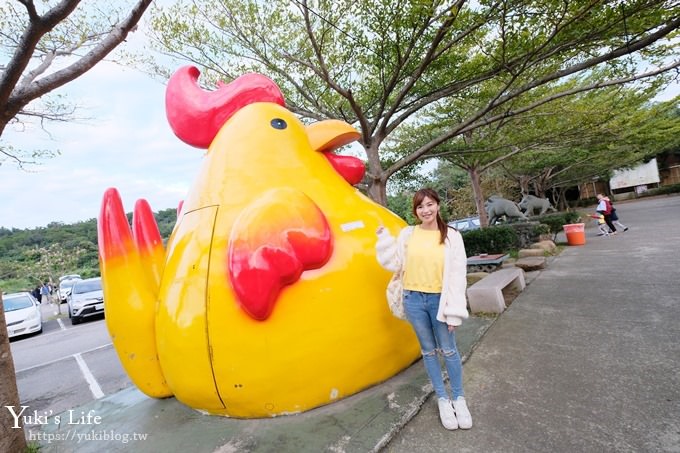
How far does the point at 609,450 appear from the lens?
76.7 inches

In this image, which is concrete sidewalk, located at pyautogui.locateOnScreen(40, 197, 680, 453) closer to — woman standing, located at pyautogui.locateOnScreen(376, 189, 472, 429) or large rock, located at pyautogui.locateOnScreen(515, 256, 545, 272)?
woman standing, located at pyautogui.locateOnScreen(376, 189, 472, 429)

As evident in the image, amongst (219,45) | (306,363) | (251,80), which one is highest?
(219,45)

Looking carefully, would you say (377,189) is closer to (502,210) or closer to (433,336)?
(433,336)

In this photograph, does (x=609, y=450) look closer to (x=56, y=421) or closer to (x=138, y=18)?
(x=138, y=18)

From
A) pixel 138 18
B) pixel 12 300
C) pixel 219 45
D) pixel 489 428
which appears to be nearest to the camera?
pixel 489 428

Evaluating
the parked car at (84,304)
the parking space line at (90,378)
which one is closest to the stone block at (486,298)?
the parking space line at (90,378)

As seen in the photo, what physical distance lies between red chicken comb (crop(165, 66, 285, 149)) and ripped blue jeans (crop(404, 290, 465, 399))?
7.72ft

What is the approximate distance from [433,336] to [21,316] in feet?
43.3

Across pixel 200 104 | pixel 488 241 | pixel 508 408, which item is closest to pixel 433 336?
pixel 508 408

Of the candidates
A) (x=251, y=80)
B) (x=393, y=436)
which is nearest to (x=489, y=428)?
(x=393, y=436)

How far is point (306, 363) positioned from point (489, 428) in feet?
4.19

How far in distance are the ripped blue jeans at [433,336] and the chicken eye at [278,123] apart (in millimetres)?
1859

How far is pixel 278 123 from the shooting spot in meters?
3.19

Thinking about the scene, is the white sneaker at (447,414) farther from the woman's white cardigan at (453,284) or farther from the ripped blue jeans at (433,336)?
the woman's white cardigan at (453,284)
